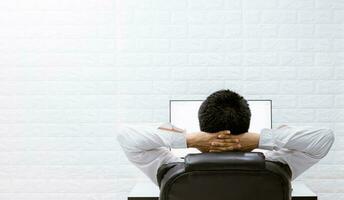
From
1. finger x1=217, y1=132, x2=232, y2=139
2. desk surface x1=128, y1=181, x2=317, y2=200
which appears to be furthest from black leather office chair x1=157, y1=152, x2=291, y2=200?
desk surface x1=128, y1=181, x2=317, y2=200

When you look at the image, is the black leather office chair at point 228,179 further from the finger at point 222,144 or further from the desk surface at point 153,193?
the desk surface at point 153,193

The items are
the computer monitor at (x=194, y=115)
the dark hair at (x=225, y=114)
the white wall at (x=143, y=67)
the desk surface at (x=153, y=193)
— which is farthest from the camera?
the white wall at (x=143, y=67)

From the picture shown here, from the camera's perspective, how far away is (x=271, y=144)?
1834mm

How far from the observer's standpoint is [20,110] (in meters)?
3.72

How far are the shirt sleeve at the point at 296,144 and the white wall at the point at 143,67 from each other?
5.91 ft

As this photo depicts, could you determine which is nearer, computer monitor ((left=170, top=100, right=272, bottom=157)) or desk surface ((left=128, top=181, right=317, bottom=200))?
desk surface ((left=128, top=181, right=317, bottom=200))

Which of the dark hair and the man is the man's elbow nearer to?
the man

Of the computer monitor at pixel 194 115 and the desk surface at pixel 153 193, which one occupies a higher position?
the computer monitor at pixel 194 115

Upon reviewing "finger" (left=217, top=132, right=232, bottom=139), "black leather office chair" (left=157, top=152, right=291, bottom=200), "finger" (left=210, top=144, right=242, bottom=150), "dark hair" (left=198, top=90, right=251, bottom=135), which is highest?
"dark hair" (left=198, top=90, right=251, bottom=135)

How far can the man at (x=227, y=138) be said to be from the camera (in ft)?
5.81

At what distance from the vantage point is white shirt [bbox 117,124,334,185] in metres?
1.79

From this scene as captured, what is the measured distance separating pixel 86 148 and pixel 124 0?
115 cm

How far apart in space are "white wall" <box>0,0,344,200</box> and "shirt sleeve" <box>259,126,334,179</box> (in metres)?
1.80

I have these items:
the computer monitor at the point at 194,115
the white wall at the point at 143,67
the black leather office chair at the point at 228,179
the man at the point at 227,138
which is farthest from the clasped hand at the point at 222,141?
the white wall at the point at 143,67
